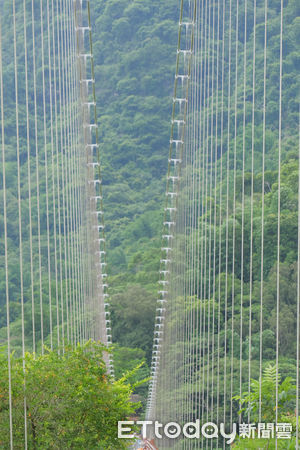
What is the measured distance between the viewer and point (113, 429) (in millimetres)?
6918

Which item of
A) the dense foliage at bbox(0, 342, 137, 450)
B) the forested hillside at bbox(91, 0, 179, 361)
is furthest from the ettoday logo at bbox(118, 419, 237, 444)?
the forested hillside at bbox(91, 0, 179, 361)

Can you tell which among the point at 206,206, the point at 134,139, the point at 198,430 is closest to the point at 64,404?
the point at 198,430

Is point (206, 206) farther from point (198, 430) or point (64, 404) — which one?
point (64, 404)

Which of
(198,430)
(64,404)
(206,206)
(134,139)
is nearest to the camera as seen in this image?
(64,404)

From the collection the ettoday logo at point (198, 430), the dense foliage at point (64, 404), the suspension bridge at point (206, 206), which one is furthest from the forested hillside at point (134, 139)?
the dense foliage at point (64, 404)

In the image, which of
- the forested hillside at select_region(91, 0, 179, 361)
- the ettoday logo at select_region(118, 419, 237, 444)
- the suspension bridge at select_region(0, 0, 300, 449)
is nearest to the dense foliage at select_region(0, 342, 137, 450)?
the ettoday logo at select_region(118, 419, 237, 444)

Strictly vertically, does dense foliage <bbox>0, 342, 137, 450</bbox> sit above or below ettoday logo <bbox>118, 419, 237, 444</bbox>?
above

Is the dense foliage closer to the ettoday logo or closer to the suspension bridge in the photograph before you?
the ettoday logo

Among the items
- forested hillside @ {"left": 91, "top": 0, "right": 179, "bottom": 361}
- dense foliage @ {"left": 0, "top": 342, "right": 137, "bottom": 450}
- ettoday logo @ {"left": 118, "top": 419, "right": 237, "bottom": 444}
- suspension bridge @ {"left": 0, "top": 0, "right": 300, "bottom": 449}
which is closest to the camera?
dense foliage @ {"left": 0, "top": 342, "right": 137, "bottom": 450}

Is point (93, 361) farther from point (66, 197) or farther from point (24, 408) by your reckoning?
point (66, 197)

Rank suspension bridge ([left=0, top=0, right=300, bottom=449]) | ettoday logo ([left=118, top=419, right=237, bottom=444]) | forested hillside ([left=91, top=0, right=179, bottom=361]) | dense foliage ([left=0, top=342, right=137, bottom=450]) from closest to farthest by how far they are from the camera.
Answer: dense foliage ([left=0, top=342, right=137, bottom=450])
ettoday logo ([left=118, top=419, right=237, bottom=444])
suspension bridge ([left=0, top=0, right=300, bottom=449])
forested hillside ([left=91, top=0, right=179, bottom=361])

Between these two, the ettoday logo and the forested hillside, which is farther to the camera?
the forested hillside

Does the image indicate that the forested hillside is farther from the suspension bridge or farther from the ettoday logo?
the ettoday logo

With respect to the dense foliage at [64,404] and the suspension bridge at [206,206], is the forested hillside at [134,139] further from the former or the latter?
the dense foliage at [64,404]
